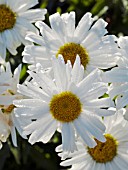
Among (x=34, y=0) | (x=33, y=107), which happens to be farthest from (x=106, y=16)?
(x=33, y=107)

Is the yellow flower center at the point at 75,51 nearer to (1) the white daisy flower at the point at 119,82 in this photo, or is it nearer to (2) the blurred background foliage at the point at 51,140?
(1) the white daisy flower at the point at 119,82

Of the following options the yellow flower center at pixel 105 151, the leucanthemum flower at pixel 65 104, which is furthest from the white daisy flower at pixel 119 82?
the yellow flower center at pixel 105 151

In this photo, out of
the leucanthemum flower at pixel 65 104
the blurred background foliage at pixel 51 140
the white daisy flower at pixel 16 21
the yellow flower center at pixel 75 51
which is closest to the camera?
the leucanthemum flower at pixel 65 104

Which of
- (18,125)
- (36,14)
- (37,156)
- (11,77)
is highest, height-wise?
(36,14)

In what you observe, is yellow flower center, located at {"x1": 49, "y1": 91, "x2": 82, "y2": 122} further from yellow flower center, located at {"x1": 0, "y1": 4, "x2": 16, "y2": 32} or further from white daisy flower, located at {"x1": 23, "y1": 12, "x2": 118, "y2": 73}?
yellow flower center, located at {"x1": 0, "y1": 4, "x2": 16, "y2": 32}

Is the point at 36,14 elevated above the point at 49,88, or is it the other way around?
the point at 36,14

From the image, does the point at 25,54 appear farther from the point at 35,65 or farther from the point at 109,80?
the point at 109,80
